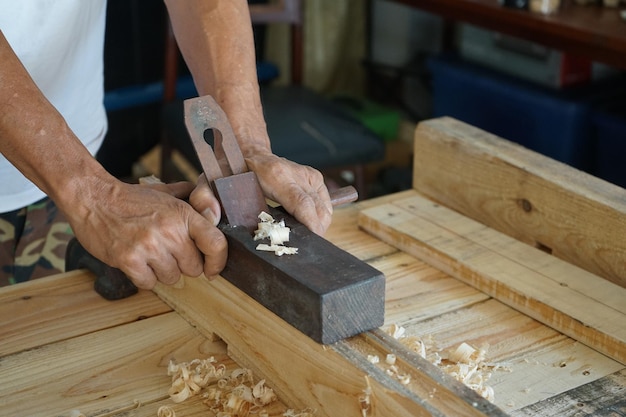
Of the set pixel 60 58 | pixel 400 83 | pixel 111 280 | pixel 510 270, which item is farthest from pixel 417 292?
pixel 400 83

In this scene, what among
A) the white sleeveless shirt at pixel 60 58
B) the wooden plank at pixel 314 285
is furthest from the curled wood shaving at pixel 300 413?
the white sleeveless shirt at pixel 60 58

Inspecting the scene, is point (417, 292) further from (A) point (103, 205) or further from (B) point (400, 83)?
(B) point (400, 83)

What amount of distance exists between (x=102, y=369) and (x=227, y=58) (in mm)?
550

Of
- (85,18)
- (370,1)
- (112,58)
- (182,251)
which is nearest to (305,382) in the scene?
(182,251)

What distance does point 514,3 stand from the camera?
2787mm

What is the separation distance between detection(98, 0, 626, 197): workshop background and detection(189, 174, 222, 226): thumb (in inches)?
65.4

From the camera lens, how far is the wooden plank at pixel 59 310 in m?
1.29

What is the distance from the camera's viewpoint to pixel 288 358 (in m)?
1.12

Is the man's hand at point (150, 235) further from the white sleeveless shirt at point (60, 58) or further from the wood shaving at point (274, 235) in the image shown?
the white sleeveless shirt at point (60, 58)

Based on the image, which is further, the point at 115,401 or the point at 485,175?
the point at 485,175

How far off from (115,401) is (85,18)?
0.78 m

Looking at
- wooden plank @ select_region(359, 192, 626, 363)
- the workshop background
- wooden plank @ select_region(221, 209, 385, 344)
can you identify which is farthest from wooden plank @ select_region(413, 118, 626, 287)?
the workshop background

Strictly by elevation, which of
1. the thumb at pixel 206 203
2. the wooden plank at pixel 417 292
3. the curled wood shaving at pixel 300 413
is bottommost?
the curled wood shaving at pixel 300 413

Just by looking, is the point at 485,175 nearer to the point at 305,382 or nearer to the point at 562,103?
the point at 305,382
